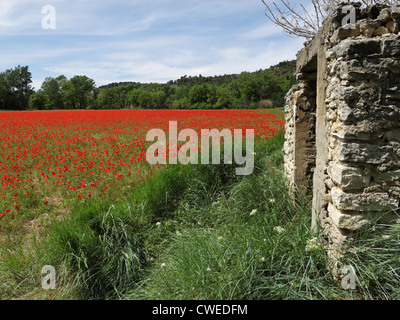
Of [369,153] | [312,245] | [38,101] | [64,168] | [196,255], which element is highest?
[38,101]

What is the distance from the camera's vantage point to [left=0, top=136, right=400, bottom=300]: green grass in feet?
8.55

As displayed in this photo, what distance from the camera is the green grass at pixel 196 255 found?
261 centimetres

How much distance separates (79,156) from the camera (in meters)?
8.34

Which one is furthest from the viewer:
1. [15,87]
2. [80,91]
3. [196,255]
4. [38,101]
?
[80,91]

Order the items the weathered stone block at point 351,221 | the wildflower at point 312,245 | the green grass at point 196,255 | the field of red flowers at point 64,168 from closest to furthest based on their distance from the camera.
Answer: the green grass at point 196,255 → the weathered stone block at point 351,221 → the wildflower at point 312,245 → the field of red flowers at point 64,168

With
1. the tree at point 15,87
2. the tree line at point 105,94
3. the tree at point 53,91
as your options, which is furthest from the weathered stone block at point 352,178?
the tree at point 53,91

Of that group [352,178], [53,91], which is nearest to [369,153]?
[352,178]

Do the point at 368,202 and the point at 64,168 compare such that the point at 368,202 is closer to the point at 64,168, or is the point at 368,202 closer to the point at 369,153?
the point at 369,153

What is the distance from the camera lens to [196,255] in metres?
3.03

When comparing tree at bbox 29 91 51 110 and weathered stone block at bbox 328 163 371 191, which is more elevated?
tree at bbox 29 91 51 110

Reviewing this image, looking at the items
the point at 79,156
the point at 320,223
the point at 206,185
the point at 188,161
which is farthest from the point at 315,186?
the point at 79,156

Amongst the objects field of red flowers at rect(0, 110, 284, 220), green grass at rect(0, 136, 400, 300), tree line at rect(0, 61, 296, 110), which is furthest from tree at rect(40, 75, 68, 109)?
green grass at rect(0, 136, 400, 300)

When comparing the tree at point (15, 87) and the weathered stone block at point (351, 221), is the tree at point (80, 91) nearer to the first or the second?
the tree at point (15, 87)

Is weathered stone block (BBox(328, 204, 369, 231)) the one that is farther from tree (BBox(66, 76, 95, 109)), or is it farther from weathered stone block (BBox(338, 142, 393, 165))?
tree (BBox(66, 76, 95, 109))
